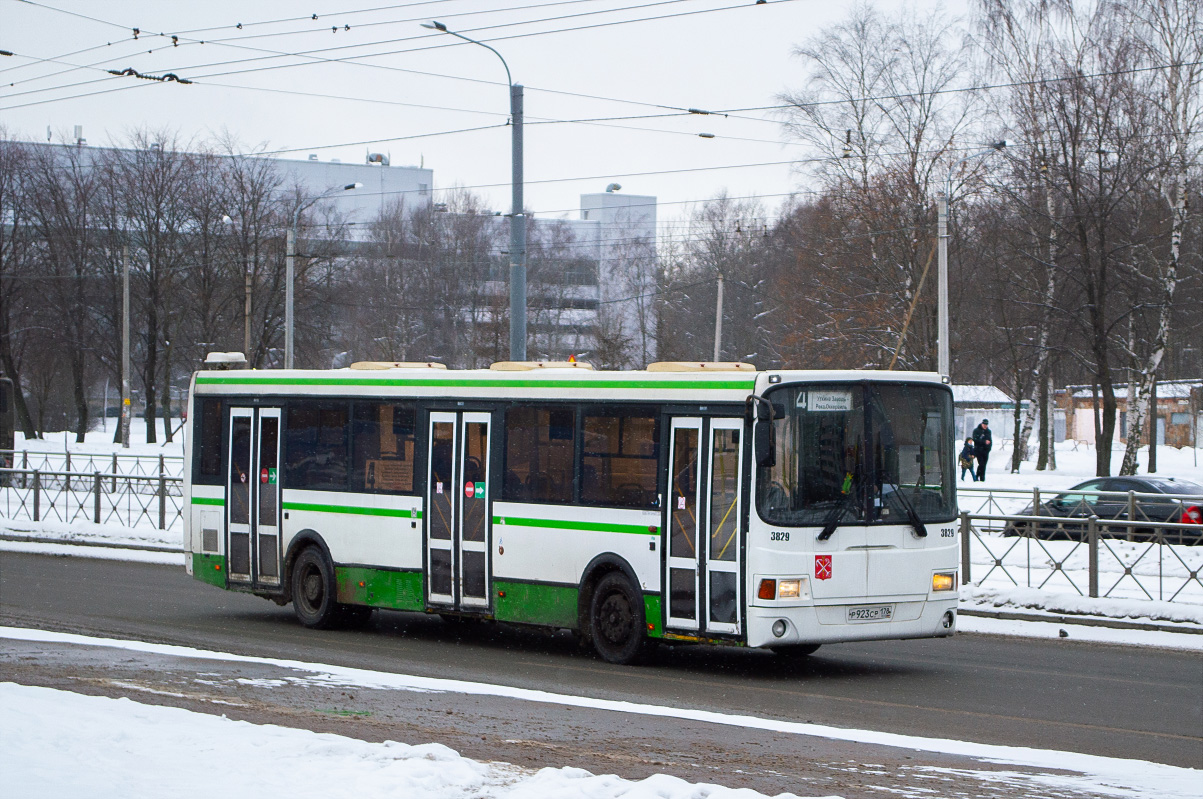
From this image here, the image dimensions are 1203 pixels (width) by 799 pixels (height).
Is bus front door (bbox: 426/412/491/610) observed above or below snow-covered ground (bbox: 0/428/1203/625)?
above

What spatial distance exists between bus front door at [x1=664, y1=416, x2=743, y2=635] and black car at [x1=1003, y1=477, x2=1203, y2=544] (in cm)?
718

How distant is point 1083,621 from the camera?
1570 centimetres

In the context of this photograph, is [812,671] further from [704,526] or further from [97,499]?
[97,499]

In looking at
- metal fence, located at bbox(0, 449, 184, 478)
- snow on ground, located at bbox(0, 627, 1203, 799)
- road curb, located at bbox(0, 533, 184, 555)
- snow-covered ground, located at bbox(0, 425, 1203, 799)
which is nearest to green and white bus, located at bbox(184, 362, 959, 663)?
snow-covered ground, located at bbox(0, 425, 1203, 799)

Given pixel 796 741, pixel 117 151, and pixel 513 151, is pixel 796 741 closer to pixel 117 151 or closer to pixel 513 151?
pixel 513 151

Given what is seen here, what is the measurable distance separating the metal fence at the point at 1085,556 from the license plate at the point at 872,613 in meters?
5.83

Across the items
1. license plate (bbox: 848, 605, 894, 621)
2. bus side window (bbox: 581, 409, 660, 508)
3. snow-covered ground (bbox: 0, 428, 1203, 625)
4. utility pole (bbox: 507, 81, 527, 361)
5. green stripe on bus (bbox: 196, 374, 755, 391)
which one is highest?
utility pole (bbox: 507, 81, 527, 361)

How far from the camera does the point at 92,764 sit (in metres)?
6.55

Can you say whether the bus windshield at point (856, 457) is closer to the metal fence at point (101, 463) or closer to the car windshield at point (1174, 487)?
the car windshield at point (1174, 487)

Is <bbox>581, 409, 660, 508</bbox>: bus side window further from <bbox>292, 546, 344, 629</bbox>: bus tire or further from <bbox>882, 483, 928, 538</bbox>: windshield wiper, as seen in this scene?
<bbox>292, 546, 344, 629</bbox>: bus tire

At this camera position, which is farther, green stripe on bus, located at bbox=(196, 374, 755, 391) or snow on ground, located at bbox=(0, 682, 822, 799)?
green stripe on bus, located at bbox=(196, 374, 755, 391)

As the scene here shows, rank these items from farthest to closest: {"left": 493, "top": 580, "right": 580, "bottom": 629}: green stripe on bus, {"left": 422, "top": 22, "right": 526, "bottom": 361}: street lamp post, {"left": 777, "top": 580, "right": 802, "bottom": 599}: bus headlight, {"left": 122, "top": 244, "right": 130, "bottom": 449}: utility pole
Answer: {"left": 122, "top": 244, "right": 130, "bottom": 449}: utility pole
{"left": 422, "top": 22, "right": 526, "bottom": 361}: street lamp post
{"left": 493, "top": 580, "right": 580, "bottom": 629}: green stripe on bus
{"left": 777, "top": 580, "right": 802, "bottom": 599}: bus headlight

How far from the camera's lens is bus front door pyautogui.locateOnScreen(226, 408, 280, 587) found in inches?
608

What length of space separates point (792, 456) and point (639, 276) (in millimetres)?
71713
